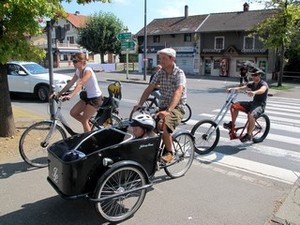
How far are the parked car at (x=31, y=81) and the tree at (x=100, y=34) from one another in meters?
38.3

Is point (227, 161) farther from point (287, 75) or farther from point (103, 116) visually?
point (287, 75)

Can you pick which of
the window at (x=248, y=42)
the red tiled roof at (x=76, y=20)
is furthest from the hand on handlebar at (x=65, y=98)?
the red tiled roof at (x=76, y=20)

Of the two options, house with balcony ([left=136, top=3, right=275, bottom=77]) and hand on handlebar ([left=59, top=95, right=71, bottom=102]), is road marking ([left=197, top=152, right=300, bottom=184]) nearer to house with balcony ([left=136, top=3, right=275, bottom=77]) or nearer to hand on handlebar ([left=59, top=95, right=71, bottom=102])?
hand on handlebar ([left=59, top=95, right=71, bottom=102])

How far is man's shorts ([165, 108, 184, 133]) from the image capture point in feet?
15.0

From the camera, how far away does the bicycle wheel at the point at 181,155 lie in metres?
4.97

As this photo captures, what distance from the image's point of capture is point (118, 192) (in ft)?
12.2

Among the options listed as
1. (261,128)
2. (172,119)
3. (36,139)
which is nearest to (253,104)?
(261,128)

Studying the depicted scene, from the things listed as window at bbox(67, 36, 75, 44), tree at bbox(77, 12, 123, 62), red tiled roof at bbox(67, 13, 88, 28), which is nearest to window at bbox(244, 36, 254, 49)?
tree at bbox(77, 12, 123, 62)

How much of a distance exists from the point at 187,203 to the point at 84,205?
1.26 meters

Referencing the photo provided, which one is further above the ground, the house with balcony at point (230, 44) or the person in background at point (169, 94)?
the house with balcony at point (230, 44)

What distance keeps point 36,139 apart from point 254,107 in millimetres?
4123

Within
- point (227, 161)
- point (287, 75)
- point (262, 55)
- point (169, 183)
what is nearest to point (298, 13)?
point (287, 75)

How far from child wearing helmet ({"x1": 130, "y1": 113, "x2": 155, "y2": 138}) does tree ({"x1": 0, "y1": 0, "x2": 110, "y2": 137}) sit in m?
2.71

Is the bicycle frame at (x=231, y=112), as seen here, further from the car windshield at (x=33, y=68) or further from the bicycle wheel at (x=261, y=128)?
the car windshield at (x=33, y=68)
